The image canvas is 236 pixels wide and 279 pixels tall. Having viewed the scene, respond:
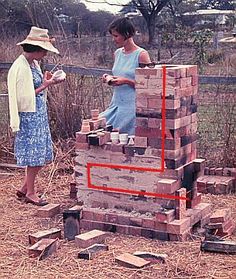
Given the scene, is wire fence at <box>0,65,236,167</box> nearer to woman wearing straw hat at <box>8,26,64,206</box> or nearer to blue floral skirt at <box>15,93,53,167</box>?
woman wearing straw hat at <box>8,26,64,206</box>

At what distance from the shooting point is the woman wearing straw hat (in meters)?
5.96

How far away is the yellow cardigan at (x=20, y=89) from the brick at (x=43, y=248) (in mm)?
1471

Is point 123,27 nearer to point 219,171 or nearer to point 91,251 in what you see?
point 91,251

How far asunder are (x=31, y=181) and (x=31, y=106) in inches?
34.1

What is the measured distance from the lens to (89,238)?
16.5ft

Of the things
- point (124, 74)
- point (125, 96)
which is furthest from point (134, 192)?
point (124, 74)

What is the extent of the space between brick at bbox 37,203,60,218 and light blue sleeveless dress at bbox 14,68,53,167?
50 cm

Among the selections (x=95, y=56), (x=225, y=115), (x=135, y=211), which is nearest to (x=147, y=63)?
(x=135, y=211)

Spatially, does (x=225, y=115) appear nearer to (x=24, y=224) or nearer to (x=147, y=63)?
(x=147, y=63)

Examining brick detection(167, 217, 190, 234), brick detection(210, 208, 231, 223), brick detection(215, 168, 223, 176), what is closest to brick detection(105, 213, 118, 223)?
brick detection(167, 217, 190, 234)

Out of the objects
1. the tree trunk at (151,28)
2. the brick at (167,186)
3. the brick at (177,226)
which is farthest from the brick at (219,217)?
the tree trunk at (151,28)

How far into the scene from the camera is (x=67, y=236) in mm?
5301

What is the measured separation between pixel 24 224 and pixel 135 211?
3.77 feet

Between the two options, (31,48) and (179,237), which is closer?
(179,237)
